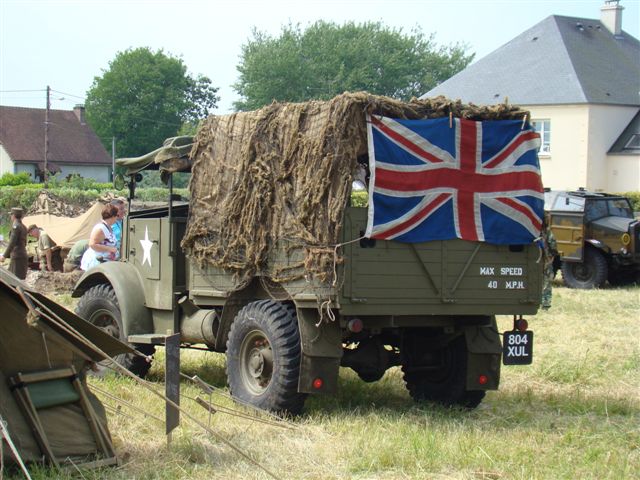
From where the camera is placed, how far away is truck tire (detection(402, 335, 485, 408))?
368 inches

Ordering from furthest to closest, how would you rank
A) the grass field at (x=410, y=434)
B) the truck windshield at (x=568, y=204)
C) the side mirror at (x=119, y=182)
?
the truck windshield at (x=568, y=204), the side mirror at (x=119, y=182), the grass field at (x=410, y=434)

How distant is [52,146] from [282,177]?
2629 inches

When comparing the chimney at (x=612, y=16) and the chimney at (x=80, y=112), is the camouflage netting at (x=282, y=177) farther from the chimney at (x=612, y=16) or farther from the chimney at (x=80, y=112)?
the chimney at (x=80, y=112)

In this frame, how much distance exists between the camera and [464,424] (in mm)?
8531

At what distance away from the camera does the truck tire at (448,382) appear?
9336 mm

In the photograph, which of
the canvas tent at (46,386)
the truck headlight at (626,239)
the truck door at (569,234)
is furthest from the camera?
the truck door at (569,234)

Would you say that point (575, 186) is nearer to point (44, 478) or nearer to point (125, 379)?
point (125, 379)

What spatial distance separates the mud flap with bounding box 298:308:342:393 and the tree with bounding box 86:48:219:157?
76.9 m

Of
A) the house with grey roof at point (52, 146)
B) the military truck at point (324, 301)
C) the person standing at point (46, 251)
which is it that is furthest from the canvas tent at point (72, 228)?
the house with grey roof at point (52, 146)

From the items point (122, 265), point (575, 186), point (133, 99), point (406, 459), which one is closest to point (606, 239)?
point (122, 265)

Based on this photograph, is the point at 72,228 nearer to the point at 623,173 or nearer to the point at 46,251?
the point at 46,251

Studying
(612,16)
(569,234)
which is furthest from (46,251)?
(612,16)

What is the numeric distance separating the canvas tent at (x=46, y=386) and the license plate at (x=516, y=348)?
353cm

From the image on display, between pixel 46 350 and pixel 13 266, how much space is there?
1081 centimetres
